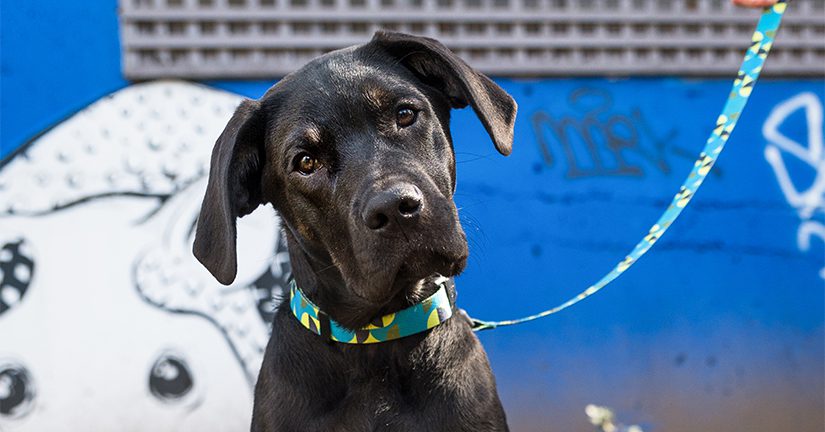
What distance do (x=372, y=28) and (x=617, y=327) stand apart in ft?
7.24

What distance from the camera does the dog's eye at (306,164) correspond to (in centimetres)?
229

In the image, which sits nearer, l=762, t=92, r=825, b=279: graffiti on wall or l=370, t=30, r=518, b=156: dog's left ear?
l=370, t=30, r=518, b=156: dog's left ear

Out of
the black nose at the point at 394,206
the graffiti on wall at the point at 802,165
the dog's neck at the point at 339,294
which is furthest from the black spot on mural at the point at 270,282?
the black nose at the point at 394,206

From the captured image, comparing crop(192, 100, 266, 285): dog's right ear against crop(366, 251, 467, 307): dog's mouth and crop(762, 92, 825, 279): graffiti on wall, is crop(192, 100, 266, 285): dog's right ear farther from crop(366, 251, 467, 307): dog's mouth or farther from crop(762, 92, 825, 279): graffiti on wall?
crop(762, 92, 825, 279): graffiti on wall

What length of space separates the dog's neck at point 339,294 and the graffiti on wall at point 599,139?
9.98 ft

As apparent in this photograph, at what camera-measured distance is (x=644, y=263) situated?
539 centimetres

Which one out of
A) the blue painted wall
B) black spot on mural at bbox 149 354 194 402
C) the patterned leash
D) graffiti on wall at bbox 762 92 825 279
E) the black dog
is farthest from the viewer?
graffiti on wall at bbox 762 92 825 279

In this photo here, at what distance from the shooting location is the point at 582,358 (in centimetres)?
527

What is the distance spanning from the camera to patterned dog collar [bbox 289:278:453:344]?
2293 millimetres

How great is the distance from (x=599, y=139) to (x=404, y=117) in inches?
130

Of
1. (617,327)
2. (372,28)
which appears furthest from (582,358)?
(372,28)

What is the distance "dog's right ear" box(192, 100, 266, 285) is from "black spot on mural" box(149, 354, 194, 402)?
2.66m

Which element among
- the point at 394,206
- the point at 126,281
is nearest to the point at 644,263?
the point at 126,281

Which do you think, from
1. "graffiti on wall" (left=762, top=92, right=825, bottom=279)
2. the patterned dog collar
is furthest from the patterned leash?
"graffiti on wall" (left=762, top=92, right=825, bottom=279)
